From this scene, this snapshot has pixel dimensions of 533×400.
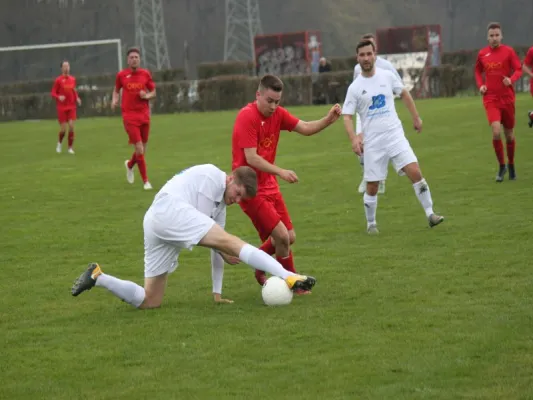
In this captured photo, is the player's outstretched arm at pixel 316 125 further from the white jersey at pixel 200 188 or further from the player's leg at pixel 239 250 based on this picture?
the player's leg at pixel 239 250

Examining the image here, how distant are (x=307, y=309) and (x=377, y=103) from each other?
14.2 ft

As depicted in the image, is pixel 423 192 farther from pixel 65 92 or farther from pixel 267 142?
pixel 65 92

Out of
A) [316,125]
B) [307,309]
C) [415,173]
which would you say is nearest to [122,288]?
[307,309]

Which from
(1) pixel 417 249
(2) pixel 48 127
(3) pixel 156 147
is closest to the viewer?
(1) pixel 417 249

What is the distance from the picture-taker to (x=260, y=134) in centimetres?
912

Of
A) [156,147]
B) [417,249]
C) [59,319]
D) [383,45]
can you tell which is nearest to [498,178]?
[417,249]

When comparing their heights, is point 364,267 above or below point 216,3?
below

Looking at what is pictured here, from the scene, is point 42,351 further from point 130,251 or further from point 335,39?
point 335,39

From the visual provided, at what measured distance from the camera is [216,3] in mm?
75188

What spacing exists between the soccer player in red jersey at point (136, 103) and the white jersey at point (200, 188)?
31.3 feet

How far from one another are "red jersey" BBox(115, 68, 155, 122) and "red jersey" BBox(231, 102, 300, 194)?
919cm

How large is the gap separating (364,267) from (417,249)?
1008 millimetres

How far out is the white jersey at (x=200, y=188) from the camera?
8.28 meters

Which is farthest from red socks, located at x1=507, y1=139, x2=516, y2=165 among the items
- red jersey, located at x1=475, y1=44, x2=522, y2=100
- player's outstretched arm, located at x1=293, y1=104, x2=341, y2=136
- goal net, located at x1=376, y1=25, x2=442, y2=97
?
goal net, located at x1=376, y1=25, x2=442, y2=97
